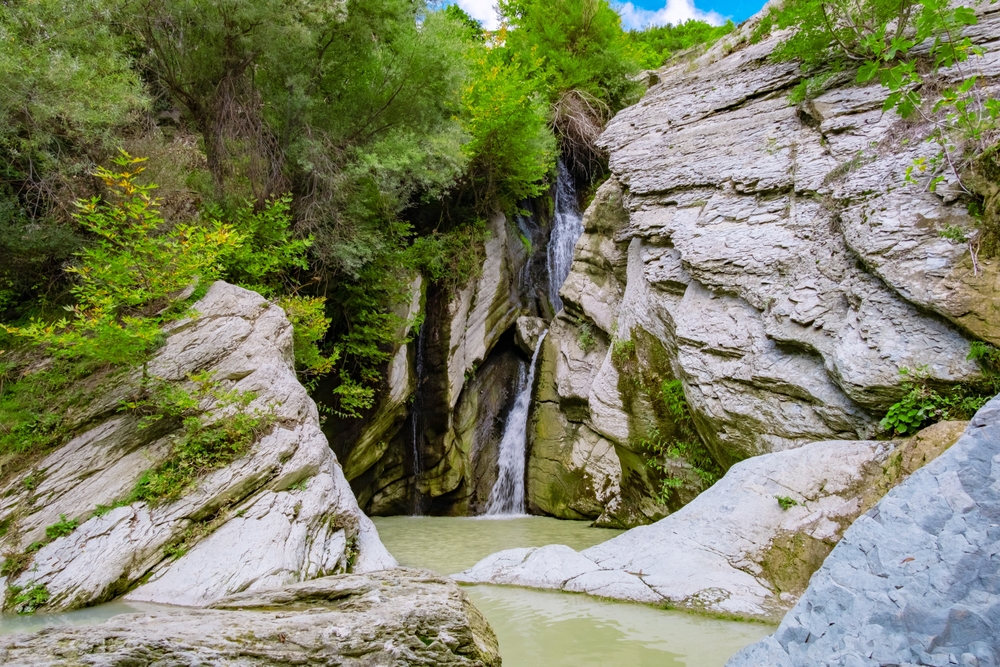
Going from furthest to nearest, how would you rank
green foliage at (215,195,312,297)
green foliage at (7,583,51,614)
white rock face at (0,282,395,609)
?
green foliage at (215,195,312,297), white rock face at (0,282,395,609), green foliage at (7,583,51,614)

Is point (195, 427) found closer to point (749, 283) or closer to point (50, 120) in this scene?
point (50, 120)

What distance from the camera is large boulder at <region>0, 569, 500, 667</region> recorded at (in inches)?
88.4

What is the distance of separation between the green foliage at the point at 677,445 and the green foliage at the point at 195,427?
562 cm

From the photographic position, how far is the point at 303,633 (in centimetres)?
261

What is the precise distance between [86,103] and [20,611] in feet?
17.7

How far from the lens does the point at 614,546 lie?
5.81m

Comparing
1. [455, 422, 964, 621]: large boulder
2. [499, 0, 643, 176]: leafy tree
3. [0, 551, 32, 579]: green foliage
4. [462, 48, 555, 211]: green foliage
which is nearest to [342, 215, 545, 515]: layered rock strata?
[462, 48, 555, 211]: green foliage

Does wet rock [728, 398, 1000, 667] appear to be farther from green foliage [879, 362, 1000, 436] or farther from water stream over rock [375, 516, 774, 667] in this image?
green foliage [879, 362, 1000, 436]

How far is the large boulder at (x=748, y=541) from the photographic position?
4590mm

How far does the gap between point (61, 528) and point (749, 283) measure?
25.7 feet

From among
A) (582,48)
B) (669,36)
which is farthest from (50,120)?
(669,36)

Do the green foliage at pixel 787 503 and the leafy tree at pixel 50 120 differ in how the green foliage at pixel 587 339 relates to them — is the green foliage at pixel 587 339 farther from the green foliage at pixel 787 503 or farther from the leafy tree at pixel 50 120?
the leafy tree at pixel 50 120

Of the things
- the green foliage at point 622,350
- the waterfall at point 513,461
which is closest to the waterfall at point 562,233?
the waterfall at point 513,461

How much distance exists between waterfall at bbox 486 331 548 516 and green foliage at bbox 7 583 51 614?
806 cm
